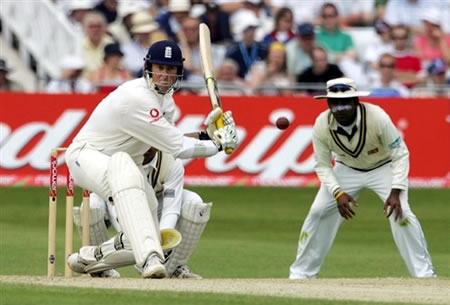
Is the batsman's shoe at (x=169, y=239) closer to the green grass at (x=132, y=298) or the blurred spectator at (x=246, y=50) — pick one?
the green grass at (x=132, y=298)

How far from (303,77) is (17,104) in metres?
3.77

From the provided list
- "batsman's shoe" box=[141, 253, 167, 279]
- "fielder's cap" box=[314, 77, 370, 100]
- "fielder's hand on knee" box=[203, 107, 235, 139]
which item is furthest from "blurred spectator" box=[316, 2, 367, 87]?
"batsman's shoe" box=[141, 253, 167, 279]

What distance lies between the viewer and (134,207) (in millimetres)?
9602

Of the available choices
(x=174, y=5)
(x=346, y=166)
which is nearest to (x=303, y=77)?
(x=174, y=5)

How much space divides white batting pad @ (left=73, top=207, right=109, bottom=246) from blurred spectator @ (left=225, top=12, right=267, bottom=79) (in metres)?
8.22

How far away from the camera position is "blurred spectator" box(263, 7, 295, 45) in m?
19.7

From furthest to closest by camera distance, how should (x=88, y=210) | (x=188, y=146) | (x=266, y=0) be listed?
(x=266, y=0) < (x=88, y=210) < (x=188, y=146)

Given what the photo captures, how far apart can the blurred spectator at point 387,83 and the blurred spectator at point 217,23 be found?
7.80 ft

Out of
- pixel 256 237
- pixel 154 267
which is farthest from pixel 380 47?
pixel 154 267

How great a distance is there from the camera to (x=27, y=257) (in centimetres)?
1299

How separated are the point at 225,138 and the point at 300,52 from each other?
29.8 ft

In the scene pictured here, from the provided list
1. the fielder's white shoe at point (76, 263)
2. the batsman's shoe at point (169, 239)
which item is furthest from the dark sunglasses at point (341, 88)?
the fielder's white shoe at point (76, 263)

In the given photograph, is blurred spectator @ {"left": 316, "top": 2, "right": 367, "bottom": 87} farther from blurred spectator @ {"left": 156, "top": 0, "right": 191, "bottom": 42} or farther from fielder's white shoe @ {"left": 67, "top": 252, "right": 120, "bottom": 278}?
fielder's white shoe @ {"left": 67, "top": 252, "right": 120, "bottom": 278}

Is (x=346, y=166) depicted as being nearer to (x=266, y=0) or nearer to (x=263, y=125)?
(x=263, y=125)
